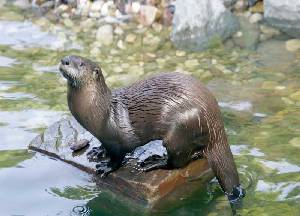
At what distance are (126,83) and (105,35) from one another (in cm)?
99

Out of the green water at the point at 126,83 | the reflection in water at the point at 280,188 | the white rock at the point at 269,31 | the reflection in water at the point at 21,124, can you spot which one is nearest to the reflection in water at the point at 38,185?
the green water at the point at 126,83

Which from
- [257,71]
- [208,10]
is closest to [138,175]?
[257,71]

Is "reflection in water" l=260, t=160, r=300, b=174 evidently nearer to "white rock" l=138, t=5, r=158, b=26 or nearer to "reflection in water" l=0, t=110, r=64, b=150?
"reflection in water" l=0, t=110, r=64, b=150

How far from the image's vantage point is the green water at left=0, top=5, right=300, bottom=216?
3729 mm

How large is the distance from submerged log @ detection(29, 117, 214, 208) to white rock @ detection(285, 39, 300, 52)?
2.01m

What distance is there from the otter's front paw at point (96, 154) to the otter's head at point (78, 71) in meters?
0.55

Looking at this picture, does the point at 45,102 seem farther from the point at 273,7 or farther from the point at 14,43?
the point at 273,7

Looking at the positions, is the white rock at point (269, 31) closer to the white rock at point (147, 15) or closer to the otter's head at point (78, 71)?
the white rock at point (147, 15)

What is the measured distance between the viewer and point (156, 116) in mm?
3469

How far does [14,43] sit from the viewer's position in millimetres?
6000

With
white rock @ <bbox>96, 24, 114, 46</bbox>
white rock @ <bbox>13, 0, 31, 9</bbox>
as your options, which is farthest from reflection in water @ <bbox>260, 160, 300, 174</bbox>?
white rock @ <bbox>13, 0, 31, 9</bbox>

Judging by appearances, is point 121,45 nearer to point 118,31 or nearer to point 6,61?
point 118,31

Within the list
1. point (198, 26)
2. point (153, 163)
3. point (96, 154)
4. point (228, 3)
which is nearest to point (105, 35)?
point (198, 26)

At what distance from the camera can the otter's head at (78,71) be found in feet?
11.1
